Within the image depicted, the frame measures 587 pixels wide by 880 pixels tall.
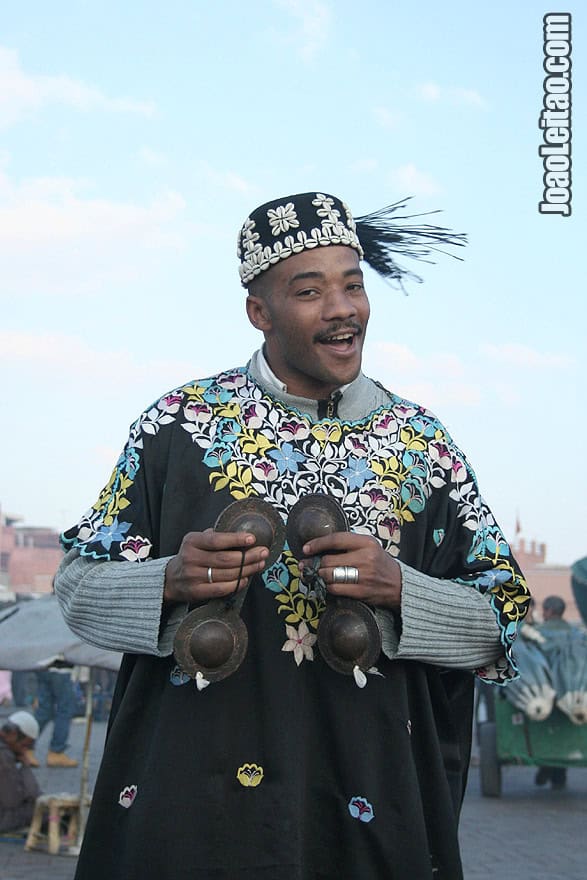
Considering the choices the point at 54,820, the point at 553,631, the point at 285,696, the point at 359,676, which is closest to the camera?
the point at 359,676

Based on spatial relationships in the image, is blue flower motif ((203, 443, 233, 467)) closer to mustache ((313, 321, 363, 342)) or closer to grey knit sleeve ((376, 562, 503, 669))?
mustache ((313, 321, 363, 342))

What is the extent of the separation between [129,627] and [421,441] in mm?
775

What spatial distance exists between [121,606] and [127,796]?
1.28ft

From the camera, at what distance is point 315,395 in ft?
9.82

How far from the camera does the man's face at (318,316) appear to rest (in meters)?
2.88

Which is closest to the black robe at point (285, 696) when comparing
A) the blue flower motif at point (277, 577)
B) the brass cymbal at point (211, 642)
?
the blue flower motif at point (277, 577)

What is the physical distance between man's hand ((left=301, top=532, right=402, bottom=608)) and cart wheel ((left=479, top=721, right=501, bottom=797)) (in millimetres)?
9582

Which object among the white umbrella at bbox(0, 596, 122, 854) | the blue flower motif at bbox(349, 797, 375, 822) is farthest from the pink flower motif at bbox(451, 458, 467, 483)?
the white umbrella at bbox(0, 596, 122, 854)

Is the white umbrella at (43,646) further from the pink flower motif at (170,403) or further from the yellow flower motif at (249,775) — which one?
the yellow flower motif at (249,775)

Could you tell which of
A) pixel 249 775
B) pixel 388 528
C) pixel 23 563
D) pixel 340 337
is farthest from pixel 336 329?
pixel 23 563

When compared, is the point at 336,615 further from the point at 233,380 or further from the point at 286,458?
the point at 233,380

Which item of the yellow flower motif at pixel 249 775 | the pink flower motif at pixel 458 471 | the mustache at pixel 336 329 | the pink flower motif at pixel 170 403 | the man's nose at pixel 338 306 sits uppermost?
the man's nose at pixel 338 306

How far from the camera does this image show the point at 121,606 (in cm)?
270

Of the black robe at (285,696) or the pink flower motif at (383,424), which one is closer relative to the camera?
the black robe at (285,696)
